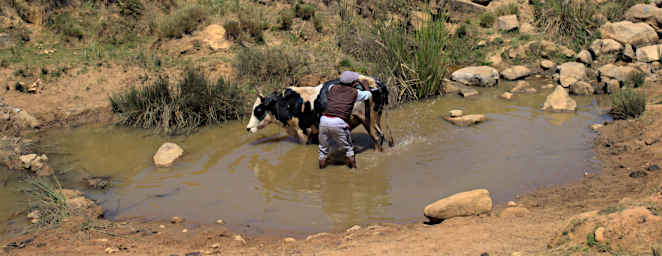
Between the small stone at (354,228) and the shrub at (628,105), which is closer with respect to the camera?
the small stone at (354,228)

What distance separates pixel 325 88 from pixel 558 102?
5809 mm

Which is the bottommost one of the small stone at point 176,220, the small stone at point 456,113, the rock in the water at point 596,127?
the small stone at point 176,220

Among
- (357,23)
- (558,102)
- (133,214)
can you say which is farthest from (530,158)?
(357,23)

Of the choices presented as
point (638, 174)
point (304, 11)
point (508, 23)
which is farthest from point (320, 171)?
point (508, 23)

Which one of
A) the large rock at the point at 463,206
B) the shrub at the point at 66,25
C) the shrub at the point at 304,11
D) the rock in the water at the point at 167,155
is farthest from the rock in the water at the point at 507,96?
the shrub at the point at 66,25

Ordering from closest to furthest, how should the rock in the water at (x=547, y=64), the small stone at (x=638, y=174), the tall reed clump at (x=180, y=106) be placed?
the small stone at (x=638, y=174), the tall reed clump at (x=180, y=106), the rock in the water at (x=547, y=64)

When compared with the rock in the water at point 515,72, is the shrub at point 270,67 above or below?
above

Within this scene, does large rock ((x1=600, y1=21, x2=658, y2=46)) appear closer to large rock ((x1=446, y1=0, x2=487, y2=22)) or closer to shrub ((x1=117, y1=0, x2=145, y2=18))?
large rock ((x1=446, y1=0, x2=487, y2=22))

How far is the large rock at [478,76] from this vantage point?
13609 mm

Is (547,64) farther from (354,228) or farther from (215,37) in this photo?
(354,228)

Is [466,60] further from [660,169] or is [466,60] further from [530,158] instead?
[660,169]

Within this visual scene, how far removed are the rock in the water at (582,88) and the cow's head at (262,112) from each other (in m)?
8.01

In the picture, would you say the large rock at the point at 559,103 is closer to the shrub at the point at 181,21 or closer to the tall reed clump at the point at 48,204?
the tall reed clump at the point at 48,204

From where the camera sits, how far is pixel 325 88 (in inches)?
335
